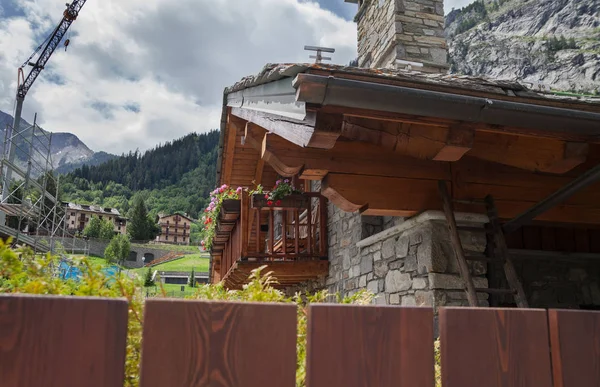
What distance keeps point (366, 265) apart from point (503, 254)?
6.15 ft

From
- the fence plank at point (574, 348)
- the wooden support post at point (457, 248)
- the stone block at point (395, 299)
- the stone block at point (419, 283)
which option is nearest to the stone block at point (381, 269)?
the stone block at point (395, 299)

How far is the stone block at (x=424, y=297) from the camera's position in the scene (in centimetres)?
406

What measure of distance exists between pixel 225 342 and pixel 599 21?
90049 mm

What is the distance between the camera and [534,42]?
7744 cm

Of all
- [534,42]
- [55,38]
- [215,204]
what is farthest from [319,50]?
[534,42]

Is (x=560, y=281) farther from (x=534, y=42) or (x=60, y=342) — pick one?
(x=534, y=42)

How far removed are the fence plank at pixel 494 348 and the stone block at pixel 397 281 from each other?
320cm

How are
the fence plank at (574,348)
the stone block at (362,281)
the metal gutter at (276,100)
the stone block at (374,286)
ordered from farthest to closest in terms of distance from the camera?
the stone block at (362,281)
the stone block at (374,286)
the metal gutter at (276,100)
the fence plank at (574,348)

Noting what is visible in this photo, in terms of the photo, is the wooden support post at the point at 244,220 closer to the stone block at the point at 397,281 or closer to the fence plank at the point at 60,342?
the stone block at the point at 397,281

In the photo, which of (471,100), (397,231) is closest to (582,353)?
(471,100)

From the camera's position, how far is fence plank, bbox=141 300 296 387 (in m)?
1.01

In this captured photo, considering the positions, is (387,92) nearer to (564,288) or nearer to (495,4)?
(564,288)

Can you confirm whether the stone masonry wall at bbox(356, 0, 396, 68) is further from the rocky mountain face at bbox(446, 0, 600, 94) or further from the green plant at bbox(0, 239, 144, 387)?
the rocky mountain face at bbox(446, 0, 600, 94)

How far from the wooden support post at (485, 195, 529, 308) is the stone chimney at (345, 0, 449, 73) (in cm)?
324
